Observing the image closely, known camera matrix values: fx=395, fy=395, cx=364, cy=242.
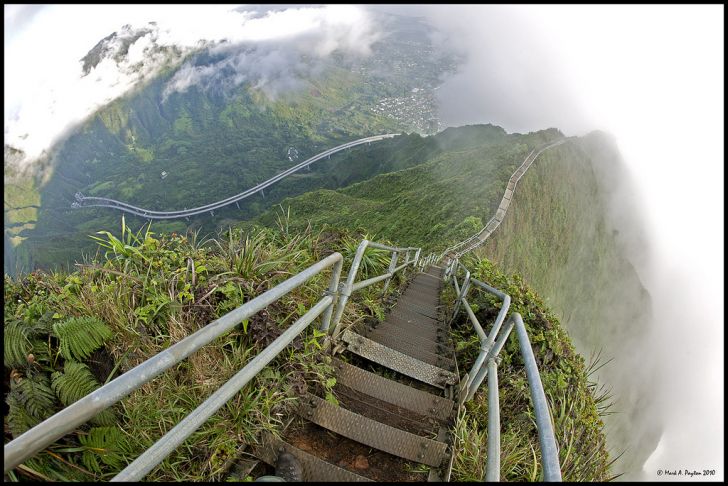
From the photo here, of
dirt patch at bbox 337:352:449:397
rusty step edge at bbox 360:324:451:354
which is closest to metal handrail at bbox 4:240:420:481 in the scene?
dirt patch at bbox 337:352:449:397

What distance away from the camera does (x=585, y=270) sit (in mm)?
42844

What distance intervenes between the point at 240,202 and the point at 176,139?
3978 inches

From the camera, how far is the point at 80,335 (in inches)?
92.1

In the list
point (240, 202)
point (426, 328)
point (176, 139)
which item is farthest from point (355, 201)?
point (176, 139)

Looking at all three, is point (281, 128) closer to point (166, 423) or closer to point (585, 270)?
point (585, 270)

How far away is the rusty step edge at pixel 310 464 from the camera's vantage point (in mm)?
2184

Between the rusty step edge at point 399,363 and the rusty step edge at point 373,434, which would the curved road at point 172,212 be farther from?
the rusty step edge at point 373,434

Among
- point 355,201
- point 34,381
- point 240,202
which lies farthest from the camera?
point 240,202

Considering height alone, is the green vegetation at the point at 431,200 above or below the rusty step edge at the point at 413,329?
below

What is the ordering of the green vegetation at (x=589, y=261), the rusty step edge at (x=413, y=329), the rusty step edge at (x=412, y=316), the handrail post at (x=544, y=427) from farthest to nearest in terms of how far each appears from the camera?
the green vegetation at (x=589, y=261)
the rusty step edge at (x=412, y=316)
the rusty step edge at (x=413, y=329)
the handrail post at (x=544, y=427)

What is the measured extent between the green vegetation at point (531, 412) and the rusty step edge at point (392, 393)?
19 cm

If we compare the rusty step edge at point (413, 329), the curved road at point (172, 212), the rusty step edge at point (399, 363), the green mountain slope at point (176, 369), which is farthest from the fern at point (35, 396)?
the curved road at point (172, 212)

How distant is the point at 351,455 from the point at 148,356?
1.41 metres

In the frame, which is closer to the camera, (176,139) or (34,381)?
(34,381)
